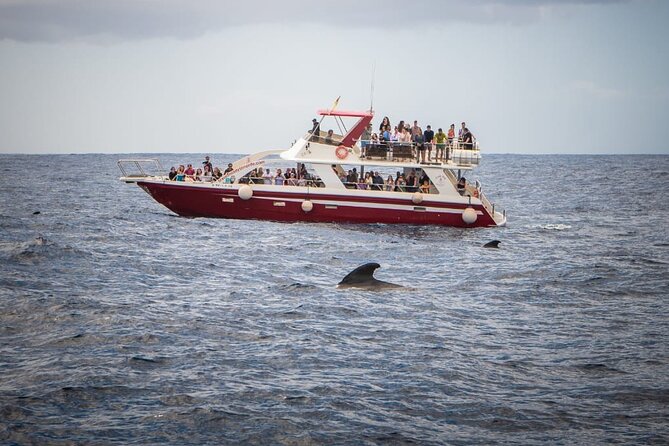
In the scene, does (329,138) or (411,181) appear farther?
(411,181)

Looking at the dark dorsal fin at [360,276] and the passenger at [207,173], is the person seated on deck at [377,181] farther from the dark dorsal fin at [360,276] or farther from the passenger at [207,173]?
the dark dorsal fin at [360,276]

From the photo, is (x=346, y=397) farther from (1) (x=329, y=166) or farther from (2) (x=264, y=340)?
(1) (x=329, y=166)

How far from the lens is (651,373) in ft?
58.5

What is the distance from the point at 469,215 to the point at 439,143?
3.63 meters

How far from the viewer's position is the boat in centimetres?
4062

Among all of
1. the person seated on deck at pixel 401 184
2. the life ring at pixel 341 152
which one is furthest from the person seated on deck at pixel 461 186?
the life ring at pixel 341 152

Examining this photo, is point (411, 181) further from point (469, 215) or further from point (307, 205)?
point (307, 205)

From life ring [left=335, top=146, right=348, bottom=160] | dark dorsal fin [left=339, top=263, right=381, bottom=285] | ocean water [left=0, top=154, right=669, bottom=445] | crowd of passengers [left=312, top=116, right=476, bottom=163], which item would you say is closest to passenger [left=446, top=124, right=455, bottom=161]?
crowd of passengers [left=312, top=116, right=476, bottom=163]

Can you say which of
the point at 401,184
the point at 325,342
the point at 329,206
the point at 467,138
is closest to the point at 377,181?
the point at 401,184

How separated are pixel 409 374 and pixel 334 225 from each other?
23.2m

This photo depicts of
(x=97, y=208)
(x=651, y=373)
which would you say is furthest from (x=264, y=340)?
(x=97, y=208)

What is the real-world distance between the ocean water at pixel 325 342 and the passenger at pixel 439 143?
588cm

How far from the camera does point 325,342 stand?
19641 millimetres

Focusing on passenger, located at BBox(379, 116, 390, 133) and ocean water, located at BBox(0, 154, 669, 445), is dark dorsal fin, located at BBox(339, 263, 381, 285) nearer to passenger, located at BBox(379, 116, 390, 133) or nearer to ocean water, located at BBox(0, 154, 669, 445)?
ocean water, located at BBox(0, 154, 669, 445)
